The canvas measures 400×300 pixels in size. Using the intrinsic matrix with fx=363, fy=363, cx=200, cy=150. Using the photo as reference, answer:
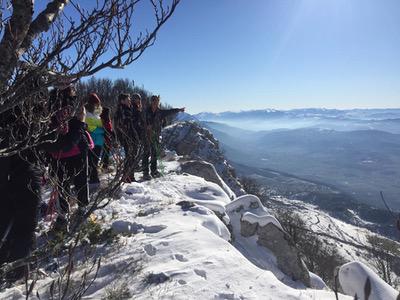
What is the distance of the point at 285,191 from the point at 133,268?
596 ft

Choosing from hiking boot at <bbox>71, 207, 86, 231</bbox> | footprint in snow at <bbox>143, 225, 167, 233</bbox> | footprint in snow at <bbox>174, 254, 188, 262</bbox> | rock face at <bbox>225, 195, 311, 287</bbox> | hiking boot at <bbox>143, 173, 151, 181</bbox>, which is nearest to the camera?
hiking boot at <bbox>71, 207, 86, 231</bbox>

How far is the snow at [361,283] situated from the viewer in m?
4.59

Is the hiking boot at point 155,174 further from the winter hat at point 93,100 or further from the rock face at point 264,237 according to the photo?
the winter hat at point 93,100

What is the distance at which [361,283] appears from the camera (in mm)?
4871

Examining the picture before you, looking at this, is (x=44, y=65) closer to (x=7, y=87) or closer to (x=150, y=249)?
(x=7, y=87)

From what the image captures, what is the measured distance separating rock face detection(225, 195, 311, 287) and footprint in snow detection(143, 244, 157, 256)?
10.4 ft

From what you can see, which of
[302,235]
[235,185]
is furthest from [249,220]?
[302,235]

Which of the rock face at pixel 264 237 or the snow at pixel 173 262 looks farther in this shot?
the rock face at pixel 264 237

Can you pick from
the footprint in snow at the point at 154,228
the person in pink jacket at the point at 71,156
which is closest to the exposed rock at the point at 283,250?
the footprint in snow at the point at 154,228

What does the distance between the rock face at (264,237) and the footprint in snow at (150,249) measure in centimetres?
318

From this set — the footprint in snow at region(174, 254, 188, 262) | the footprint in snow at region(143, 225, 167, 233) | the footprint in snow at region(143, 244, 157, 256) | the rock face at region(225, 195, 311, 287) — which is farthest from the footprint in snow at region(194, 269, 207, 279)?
the rock face at region(225, 195, 311, 287)

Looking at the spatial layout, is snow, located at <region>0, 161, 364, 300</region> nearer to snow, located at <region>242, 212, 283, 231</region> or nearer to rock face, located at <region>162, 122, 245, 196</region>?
snow, located at <region>242, 212, 283, 231</region>

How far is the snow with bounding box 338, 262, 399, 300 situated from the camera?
459 centimetres

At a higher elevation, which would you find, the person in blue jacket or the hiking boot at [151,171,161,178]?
the person in blue jacket
